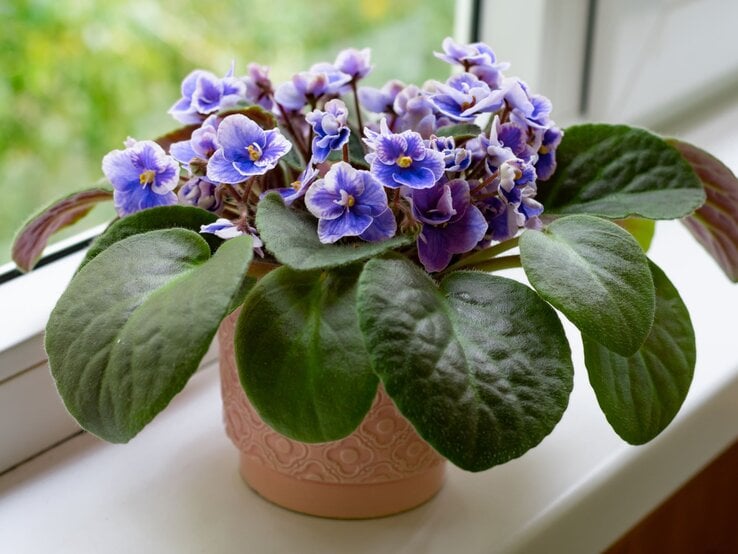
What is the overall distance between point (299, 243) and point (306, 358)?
7 cm

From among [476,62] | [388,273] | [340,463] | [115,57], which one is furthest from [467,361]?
[115,57]

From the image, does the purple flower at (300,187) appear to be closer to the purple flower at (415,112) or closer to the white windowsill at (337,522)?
the purple flower at (415,112)

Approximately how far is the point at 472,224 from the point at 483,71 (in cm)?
16

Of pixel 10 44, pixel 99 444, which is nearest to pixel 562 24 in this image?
pixel 10 44

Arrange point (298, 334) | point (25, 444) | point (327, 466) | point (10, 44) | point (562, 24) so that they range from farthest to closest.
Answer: point (562, 24)
point (10, 44)
point (25, 444)
point (327, 466)
point (298, 334)

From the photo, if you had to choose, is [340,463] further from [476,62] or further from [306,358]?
[476,62]

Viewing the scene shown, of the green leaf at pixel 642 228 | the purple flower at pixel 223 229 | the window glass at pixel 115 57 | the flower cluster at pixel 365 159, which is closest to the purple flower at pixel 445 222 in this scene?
the flower cluster at pixel 365 159

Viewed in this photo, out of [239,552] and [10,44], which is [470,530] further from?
[10,44]

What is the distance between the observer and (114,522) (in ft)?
2.42

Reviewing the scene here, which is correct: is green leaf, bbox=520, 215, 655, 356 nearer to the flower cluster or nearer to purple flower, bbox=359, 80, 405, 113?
the flower cluster

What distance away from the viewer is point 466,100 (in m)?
0.68

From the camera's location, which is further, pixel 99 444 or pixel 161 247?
pixel 99 444

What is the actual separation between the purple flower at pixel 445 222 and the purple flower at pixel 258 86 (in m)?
0.20

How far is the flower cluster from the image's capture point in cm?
60
